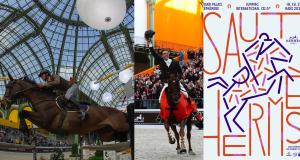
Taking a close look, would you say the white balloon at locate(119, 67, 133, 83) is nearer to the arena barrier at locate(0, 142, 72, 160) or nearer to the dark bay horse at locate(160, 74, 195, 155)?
the dark bay horse at locate(160, 74, 195, 155)

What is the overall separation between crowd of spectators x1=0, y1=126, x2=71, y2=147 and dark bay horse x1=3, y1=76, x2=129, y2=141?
75 mm

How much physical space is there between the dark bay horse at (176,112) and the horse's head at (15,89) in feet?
3.25

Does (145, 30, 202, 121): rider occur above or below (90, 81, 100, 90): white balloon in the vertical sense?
above

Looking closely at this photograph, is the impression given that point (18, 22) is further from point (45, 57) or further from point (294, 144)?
point (294, 144)

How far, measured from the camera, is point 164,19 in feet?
7.69

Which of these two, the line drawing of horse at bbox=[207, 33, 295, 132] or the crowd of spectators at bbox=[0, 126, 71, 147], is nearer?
the line drawing of horse at bbox=[207, 33, 295, 132]

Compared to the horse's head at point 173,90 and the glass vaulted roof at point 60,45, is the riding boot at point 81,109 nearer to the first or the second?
the glass vaulted roof at point 60,45

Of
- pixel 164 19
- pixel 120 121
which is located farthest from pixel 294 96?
pixel 120 121

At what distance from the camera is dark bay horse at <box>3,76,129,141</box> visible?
8.86ft

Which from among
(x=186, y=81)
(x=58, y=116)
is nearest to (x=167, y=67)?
(x=186, y=81)

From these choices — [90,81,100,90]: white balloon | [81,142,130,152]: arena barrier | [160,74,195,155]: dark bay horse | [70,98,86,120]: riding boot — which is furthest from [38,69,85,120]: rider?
[160,74,195,155]: dark bay horse

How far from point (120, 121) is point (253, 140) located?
90cm

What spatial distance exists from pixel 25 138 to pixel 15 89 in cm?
34

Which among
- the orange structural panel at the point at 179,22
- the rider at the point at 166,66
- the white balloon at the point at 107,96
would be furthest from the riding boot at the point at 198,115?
the white balloon at the point at 107,96
